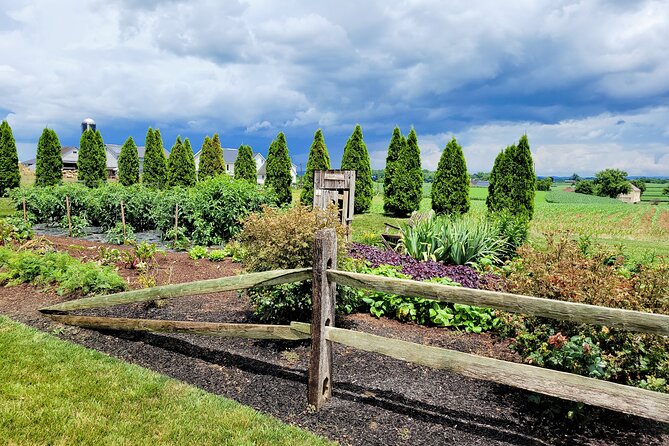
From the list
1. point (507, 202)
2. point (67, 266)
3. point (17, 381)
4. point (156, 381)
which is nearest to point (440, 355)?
point (156, 381)

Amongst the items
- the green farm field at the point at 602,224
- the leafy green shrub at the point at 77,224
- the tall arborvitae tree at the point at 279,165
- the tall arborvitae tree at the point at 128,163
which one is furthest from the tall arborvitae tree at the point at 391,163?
the tall arborvitae tree at the point at 128,163

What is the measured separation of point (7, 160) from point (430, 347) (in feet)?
106

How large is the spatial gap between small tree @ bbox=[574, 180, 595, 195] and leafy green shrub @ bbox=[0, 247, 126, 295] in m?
106

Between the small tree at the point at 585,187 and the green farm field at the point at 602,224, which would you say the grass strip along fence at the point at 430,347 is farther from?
the small tree at the point at 585,187

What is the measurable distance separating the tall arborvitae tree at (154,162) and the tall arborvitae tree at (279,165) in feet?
30.8

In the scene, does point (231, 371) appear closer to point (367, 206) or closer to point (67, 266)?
point (67, 266)

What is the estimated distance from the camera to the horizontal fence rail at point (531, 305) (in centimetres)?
243

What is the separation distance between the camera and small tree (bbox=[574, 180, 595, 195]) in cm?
9465

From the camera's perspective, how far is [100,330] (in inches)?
207

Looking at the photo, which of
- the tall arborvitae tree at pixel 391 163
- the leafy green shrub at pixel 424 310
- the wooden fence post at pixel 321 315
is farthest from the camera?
the tall arborvitae tree at pixel 391 163

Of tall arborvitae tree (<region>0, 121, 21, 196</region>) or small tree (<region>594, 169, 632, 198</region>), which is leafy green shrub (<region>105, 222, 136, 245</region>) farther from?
small tree (<region>594, 169, 632, 198</region>)

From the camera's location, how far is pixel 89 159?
29859mm

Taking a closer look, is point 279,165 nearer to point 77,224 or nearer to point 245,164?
point 245,164

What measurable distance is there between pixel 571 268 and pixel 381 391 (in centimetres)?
192
